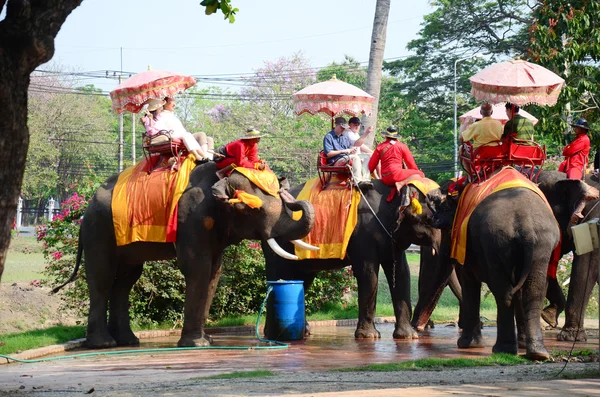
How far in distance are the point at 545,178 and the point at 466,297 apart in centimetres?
237

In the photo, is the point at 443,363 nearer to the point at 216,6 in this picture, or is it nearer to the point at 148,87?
the point at 216,6

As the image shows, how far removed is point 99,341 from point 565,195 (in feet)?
22.5

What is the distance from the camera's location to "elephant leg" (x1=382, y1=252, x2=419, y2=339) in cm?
1598

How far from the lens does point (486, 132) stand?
1410 centimetres

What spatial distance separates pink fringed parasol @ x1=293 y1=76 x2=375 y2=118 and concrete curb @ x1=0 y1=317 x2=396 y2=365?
3.74 metres

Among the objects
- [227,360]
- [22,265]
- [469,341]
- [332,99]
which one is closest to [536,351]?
[469,341]

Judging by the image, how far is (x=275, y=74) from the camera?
6500 centimetres

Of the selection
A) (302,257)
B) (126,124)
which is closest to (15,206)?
(302,257)

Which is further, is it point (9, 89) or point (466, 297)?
point (466, 297)

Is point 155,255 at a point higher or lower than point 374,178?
lower

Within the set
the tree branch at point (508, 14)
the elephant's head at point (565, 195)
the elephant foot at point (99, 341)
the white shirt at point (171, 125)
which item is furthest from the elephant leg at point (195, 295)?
the tree branch at point (508, 14)

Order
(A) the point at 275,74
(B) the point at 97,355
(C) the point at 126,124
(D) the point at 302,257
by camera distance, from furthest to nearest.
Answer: (C) the point at 126,124 < (A) the point at 275,74 < (D) the point at 302,257 < (B) the point at 97,355

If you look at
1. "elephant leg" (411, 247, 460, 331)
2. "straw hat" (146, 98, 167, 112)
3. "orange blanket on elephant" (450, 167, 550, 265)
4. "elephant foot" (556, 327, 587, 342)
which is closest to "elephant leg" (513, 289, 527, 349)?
"orange blanket on elephant" (450, 167, 550, 265)

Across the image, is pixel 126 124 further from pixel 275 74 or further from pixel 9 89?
pixel 9 89
